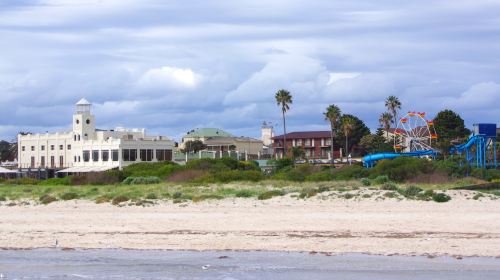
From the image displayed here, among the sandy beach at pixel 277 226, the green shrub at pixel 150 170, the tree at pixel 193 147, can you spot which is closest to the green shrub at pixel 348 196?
the sandy beach at pixel 277 226

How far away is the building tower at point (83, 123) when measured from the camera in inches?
4139

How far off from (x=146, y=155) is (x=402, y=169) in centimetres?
5127

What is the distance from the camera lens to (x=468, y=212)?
3164 cm

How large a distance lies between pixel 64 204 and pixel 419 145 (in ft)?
179

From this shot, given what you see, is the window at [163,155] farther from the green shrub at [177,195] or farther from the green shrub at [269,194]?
the green shrub at [269,194]

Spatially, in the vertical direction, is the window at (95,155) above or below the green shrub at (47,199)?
above

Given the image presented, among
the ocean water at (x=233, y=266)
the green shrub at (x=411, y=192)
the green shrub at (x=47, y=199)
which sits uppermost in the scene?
the green shrub at (x=411, y=192)

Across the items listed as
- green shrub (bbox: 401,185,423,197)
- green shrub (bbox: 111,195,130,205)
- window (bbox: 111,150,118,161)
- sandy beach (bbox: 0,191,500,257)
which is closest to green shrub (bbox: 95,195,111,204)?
→ green shrub (bbox: 111,195,130,205)

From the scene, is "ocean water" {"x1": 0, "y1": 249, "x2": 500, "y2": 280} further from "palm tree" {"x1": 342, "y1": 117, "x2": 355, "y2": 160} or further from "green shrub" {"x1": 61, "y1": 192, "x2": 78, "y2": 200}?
"palm tree" {"x1": 342, "y1": 117, "x2": 355, "y2": 160}

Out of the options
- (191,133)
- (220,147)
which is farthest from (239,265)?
(191,133)

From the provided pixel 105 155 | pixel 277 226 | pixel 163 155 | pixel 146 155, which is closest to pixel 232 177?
pixel 277 226

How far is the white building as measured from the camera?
9850 cm

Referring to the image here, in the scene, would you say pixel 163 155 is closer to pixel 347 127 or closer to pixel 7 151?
pixel 347 127

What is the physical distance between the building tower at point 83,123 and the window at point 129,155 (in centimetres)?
867
